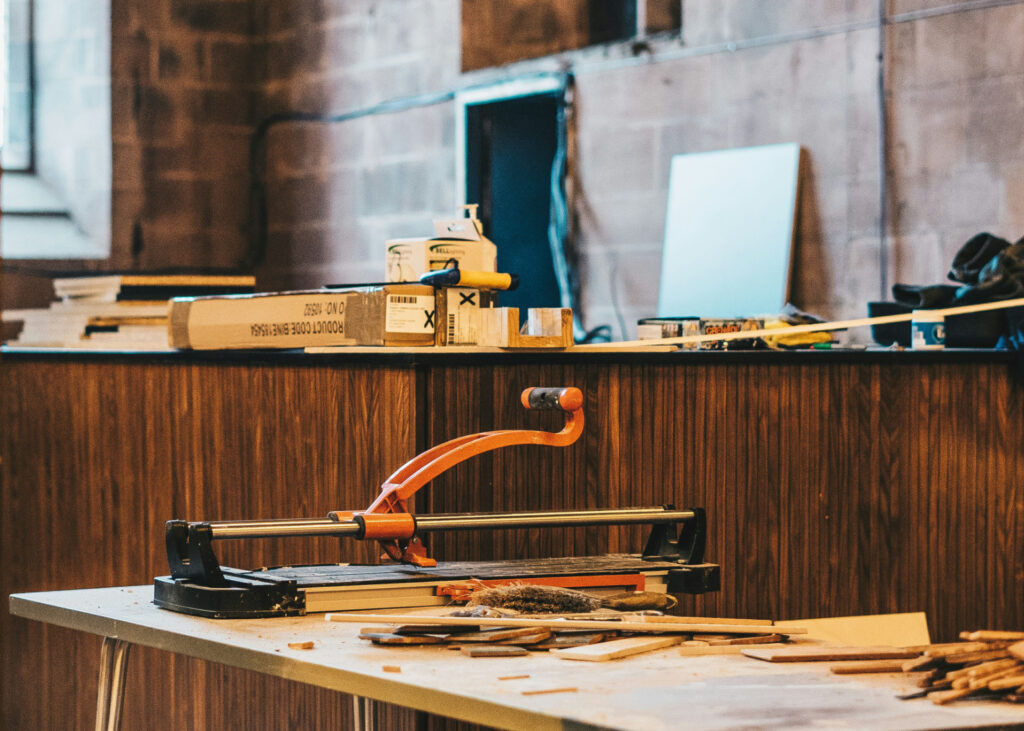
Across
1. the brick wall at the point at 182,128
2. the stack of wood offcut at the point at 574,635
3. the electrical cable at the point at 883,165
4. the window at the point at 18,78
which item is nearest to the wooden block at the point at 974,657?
the stack of wood offcut at the point at 574,635

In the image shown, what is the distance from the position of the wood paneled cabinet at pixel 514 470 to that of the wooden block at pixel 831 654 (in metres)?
0.79

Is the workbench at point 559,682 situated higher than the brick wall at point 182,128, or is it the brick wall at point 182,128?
the brick wall at point 182,128

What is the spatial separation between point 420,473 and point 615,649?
1.46 ft

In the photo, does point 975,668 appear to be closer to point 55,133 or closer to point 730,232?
point 730,232

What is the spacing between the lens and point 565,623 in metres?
1.69

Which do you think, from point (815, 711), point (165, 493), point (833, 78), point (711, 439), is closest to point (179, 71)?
point (833, 78)

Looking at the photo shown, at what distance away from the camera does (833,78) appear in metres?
4.16

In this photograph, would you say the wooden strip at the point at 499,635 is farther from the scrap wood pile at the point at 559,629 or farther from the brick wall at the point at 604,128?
the brick wall at the point at 604,128

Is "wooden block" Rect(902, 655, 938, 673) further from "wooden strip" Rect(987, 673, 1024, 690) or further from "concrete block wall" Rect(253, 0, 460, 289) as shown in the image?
"concrete block wall" Rect(253, 0, 460, 289)

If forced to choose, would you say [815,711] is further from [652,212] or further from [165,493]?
[652,212]

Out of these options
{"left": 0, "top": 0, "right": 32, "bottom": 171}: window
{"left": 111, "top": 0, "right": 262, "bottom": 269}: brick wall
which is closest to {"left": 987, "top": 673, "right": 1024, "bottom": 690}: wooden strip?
{"left": 111, "top": 0, "right": 262, "bottom": 269}: brick wall

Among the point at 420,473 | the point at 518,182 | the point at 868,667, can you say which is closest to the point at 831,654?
the point at 868,667

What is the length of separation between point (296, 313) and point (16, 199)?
4009mm

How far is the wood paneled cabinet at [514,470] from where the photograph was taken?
242 cm
